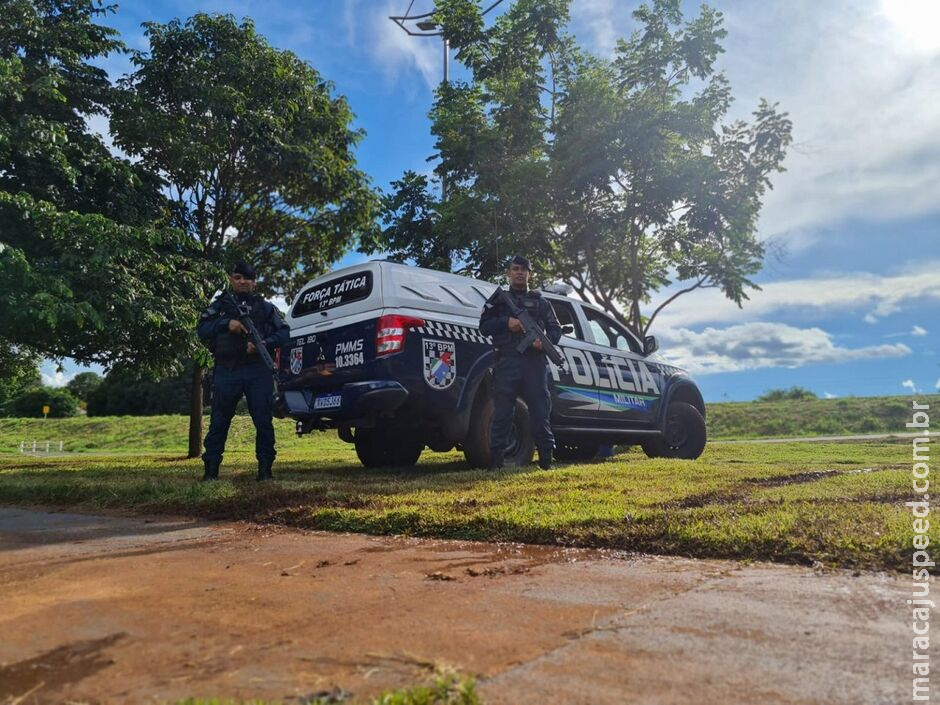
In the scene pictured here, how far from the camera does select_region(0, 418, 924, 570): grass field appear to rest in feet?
10.3

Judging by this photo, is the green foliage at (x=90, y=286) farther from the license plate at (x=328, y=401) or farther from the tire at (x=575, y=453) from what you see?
the tire at (x=575, y=453)

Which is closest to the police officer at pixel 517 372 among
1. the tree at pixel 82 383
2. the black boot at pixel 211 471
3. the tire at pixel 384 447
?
the tire at pixel 384 447

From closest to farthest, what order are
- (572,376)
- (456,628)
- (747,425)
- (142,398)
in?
(456,628) → (572,376) → (747,425) → (142,398)

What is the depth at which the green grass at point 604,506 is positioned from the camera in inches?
124

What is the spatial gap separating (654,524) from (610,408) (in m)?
4.81

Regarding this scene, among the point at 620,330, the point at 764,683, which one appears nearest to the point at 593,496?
the point at 764,683

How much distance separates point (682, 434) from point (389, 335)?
496 cm

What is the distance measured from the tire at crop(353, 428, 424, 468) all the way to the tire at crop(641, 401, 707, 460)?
10.2ft

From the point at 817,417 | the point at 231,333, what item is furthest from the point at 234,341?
the point at 817,417

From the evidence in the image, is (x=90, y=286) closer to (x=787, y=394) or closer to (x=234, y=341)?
(x=234, y=341)

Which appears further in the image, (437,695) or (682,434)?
(682,434)

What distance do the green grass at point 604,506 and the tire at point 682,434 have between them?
2.53 metres

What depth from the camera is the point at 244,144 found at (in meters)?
13.8

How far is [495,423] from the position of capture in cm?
666
